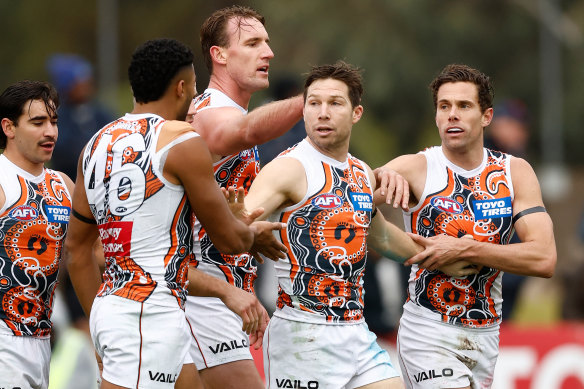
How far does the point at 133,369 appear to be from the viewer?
5.41 meters

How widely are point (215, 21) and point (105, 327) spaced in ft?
8.34

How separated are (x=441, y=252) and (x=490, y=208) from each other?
1.55 feet

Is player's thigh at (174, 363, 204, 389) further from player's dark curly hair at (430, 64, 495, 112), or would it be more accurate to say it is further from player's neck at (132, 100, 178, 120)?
player's dark curly hair at (430, 64, 495, 112)

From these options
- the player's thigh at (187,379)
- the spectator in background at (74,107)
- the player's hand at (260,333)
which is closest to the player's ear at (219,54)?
the player's hand at (260,333)

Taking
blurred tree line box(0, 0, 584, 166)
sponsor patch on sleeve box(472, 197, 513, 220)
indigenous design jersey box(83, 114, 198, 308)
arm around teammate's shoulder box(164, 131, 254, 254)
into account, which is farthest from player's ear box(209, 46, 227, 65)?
blurred tree line box(0, 0, 584, 166)

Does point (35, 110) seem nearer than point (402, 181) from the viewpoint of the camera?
Yes

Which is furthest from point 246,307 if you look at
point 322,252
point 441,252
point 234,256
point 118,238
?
point 441,252

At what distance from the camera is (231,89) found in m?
7.00

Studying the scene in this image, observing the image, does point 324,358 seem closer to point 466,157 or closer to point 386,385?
point 386,385

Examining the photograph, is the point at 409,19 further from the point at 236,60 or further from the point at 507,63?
the point at 236,60

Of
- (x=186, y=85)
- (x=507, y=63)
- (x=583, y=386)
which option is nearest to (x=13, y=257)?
(x=186, y=85)

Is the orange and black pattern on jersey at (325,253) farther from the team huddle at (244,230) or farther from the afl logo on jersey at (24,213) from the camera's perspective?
the afl logo on jersey at (24,213)

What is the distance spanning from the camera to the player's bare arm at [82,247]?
19.2 ft

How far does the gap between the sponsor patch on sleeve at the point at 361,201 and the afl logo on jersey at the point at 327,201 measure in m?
0.11
